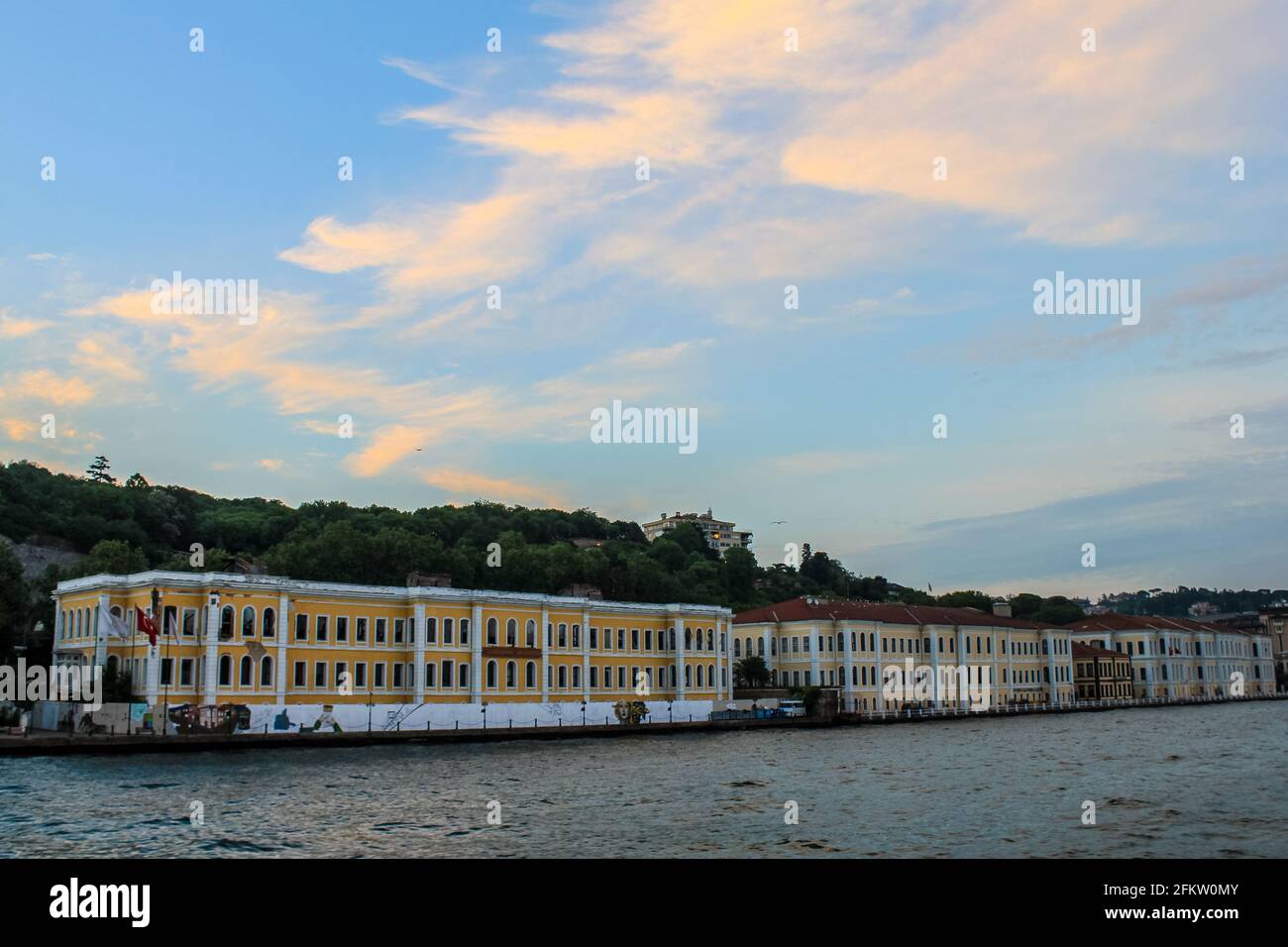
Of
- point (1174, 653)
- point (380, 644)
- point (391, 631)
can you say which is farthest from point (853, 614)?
point (1174, 653)

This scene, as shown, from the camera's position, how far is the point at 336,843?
2597cm

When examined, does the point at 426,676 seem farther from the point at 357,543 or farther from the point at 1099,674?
the point at 1099,674

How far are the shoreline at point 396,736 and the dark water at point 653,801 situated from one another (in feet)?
6.54

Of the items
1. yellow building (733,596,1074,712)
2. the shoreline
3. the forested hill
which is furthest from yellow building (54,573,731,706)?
the forested hill

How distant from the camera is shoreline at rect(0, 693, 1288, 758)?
160 ft

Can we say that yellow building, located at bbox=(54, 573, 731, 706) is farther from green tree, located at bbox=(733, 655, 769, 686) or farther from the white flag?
green tree, located at bbox=(733, 655, 769, 686)

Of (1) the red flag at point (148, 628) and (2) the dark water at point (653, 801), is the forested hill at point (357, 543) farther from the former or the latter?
(2) the dark water at point (653, 801)

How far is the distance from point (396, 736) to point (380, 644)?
27.9ft

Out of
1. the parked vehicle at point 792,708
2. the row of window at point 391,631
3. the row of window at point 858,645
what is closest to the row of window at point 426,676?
the row of window at point 391,631

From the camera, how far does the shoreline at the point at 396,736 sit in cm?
4891
